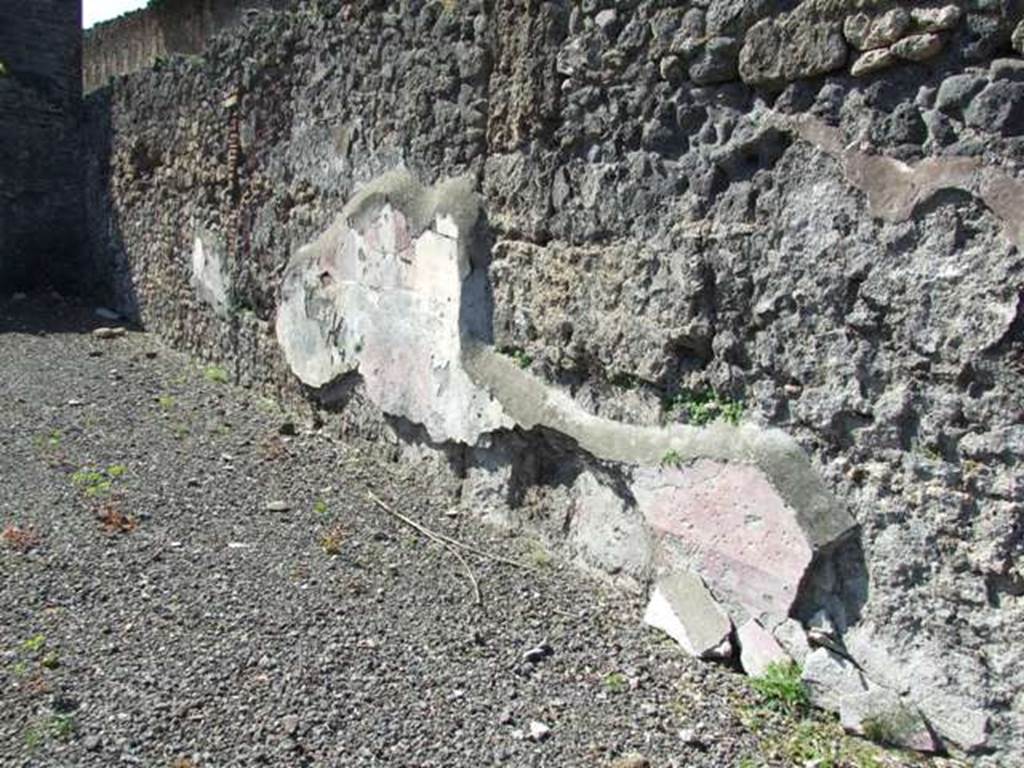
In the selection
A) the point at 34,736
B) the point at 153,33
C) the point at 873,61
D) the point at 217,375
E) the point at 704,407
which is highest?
the point at 153,33

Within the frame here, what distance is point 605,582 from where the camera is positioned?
358 centimetres

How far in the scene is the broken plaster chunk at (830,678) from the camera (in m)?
2.80

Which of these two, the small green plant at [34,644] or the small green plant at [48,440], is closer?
the small green plant at [34,644]

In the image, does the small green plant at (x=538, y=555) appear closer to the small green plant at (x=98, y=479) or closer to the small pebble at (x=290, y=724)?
the small pebble at (x=290, y=724)

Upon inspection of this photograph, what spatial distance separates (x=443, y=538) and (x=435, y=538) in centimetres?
3

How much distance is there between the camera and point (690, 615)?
3223 mm

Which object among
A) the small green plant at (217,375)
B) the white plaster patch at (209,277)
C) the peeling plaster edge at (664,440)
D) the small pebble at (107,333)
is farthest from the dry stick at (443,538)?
the small pebble at (107,333)

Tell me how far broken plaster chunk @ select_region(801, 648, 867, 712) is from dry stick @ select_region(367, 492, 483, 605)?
1060mm

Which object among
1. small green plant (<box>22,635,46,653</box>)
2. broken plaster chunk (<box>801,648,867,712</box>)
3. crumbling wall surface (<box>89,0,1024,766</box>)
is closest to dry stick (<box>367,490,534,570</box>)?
crumbling wall surface (<box>89,0,1024,766</box>)

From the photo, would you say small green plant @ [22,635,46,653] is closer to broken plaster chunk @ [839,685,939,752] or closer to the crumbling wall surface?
the crumbling wall surface

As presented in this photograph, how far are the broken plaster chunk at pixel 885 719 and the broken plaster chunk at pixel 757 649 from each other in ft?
0.77

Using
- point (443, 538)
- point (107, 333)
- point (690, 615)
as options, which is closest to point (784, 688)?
point (690, 615)

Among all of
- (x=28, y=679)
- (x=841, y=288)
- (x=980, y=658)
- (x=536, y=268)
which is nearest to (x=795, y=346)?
(x=841, y=288)

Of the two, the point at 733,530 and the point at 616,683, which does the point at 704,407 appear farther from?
the point at 616,683
